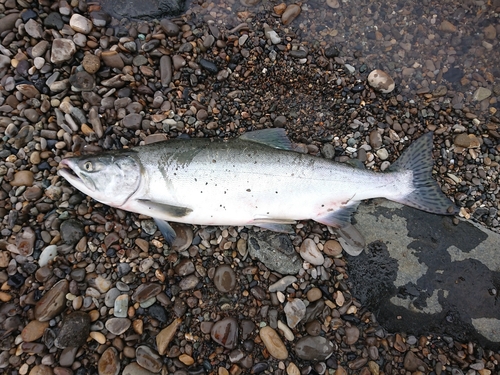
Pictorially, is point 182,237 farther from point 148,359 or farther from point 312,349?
point 312,349

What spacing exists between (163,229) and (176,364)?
166cm

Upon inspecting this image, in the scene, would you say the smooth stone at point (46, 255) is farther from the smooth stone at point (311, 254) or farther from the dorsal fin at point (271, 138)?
the smooth stone at point (311, 254)

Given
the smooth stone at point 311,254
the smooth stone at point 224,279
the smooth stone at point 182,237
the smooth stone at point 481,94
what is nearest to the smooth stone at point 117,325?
the smooth stone at point 182,237

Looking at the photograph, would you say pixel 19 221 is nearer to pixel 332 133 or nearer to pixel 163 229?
pixel 163 229

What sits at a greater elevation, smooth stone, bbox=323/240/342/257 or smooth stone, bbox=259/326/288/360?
smooth stone, bbox=323/240/342/257

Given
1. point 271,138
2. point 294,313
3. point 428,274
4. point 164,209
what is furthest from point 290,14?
point 294,313

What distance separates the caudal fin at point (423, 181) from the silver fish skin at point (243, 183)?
14 millimetres

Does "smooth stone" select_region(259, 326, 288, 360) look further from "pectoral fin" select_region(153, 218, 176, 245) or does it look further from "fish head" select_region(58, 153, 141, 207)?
"fish head" select_region(58, 153, 141, 207)

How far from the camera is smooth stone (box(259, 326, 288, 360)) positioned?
4.15 meters

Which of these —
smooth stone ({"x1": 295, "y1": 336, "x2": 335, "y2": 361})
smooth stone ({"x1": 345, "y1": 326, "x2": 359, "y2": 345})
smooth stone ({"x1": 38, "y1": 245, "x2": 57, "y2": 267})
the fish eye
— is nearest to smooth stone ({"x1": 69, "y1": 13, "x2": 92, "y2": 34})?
the fish eye

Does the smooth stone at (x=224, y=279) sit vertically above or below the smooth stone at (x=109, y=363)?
above

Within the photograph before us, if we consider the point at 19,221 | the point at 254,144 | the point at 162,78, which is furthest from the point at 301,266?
the point at 19,221

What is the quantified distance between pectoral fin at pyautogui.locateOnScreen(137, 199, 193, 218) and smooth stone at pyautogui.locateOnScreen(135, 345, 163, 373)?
166cm

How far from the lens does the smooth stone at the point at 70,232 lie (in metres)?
4.28
